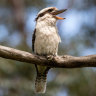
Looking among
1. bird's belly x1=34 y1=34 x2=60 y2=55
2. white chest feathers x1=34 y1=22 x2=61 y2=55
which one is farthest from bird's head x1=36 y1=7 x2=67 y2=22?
bird's belly x1=34 y1=34 x2=60 y2=55

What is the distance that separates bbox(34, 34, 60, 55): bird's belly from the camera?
385 centimetres

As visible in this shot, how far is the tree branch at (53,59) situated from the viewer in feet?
10.4

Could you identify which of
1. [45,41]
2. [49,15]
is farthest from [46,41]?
[49,15]

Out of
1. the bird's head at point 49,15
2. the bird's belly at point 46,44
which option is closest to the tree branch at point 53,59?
the bird's belly at point 46,44

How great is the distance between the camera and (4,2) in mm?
9781

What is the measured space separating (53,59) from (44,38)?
0.54 m

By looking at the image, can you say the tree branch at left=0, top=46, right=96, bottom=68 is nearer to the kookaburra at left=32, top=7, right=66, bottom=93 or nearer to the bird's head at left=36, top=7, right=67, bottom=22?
the kookaburra at left=32, top=7, right=66, bottom=93

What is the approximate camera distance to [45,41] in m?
3.85

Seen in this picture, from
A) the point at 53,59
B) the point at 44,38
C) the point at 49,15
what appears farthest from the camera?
the point at 49,15

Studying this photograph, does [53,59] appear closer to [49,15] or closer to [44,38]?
[44,38]

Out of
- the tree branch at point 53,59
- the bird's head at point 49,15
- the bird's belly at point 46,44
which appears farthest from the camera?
the bird's head at point 49,15

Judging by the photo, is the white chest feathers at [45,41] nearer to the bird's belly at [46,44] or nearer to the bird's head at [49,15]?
the bird's belly at [46,44]

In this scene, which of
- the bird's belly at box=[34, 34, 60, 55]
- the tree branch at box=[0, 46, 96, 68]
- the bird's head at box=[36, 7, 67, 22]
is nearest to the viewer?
the tree branch at box=[0, 46, 96, 68]

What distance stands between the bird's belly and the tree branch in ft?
1.45
